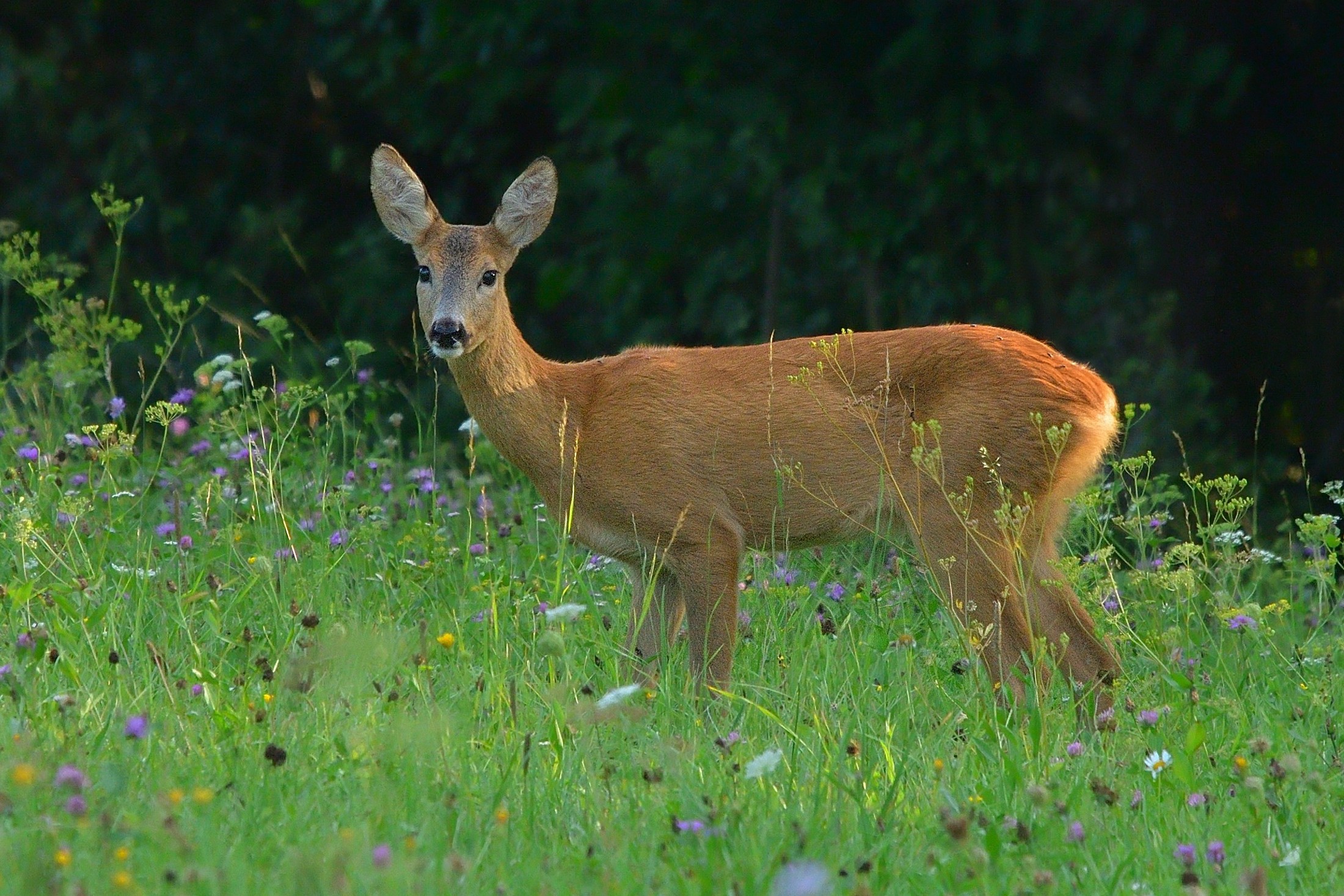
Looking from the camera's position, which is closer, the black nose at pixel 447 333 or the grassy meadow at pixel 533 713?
the grassy meadow at pixel 533 713

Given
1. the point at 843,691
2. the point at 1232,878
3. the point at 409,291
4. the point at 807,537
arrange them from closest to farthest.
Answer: the point at 1232,878, the point at 843,691, the point at 807,537, the point at 409,291

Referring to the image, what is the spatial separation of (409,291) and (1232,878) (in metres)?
6.35

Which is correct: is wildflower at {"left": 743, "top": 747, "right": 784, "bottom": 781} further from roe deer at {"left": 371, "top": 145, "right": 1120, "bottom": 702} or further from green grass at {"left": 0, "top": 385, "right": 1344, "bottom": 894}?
roe deer at {"left": 371, "top": 145, "right": 1120, "bottom": 702}

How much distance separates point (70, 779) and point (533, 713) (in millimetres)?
1114

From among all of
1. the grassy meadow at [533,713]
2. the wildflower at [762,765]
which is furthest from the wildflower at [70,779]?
the wildflower at [762,765]

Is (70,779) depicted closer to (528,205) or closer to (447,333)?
(447,333)

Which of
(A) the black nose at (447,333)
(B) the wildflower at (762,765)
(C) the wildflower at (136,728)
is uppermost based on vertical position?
(C) the wildflower at (136,728)

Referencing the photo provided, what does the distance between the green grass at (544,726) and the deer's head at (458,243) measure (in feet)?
1.70

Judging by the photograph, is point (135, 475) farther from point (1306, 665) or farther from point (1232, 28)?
point (1232, 28)

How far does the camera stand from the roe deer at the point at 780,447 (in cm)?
462

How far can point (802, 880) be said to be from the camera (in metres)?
2.19

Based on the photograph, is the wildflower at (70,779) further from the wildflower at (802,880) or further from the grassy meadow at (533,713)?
the wildflower at (802,880)

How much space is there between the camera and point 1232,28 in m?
6.82

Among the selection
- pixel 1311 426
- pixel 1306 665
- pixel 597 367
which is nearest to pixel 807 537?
pixel 597 367
